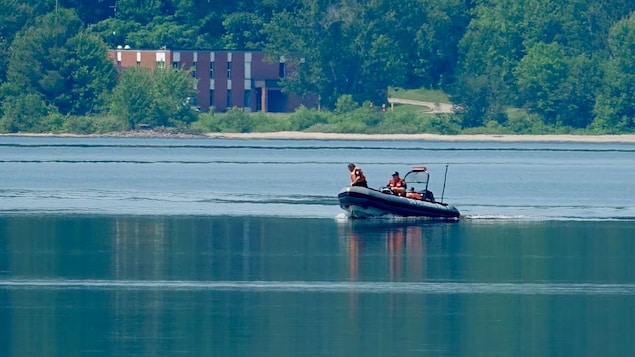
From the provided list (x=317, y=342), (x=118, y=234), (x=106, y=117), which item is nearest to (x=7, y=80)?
(x=106, y=117)

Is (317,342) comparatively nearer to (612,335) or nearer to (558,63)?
(612,335)

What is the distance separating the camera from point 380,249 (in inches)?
1970

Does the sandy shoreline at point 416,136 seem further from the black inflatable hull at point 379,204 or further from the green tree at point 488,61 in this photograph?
the black inflatable hull at point 379,204

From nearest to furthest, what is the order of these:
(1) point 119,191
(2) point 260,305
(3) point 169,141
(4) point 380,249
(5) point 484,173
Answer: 1. (2) point 260,305
2. (4) point 380,249
3. (1) point 119,191
4. (5) point 484,173
5. (3) point 169,141

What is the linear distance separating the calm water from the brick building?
74.6m

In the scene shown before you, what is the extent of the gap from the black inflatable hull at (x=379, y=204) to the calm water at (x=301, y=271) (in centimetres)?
56

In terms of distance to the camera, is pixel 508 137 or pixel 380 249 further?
pixel 508 137

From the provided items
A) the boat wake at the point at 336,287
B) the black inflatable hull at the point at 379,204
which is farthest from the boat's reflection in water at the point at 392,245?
the boat wake at the point at 336,287

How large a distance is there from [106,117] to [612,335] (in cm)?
12280

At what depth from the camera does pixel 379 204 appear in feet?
190

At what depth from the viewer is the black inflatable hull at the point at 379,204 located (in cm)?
5797

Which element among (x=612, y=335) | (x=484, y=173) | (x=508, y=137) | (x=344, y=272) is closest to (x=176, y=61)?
(x=508, y=137)

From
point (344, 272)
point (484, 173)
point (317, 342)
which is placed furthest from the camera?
point (484, 173)

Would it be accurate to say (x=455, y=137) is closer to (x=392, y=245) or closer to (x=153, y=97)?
(x=153, y=97)
